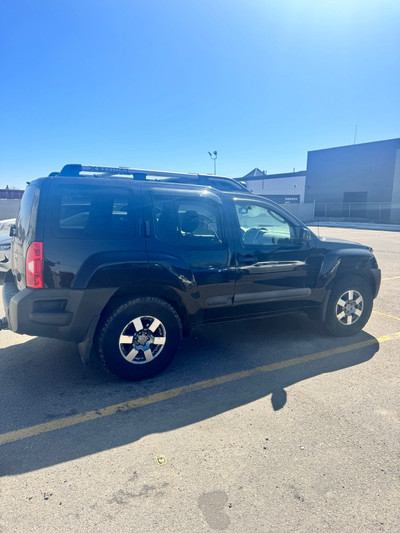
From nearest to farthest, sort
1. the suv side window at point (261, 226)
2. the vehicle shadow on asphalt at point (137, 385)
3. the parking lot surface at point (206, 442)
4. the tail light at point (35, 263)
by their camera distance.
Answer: the parking lot surface at point (206, 442), the vehicle shadow on asphalt at point (137, 385), the tail light at point (35, 263), the suv side window at point (261, 226)

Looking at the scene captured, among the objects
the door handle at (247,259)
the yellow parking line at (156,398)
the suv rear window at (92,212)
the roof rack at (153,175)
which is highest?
the roof rack at (153,175)

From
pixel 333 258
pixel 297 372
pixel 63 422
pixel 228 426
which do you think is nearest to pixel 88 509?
pixel 63 422

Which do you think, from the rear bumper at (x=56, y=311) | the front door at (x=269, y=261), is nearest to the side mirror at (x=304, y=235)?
the front door at (x=269, y=261)

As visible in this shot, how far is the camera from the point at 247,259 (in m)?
3.92

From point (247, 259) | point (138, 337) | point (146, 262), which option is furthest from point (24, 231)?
point (247, 259)

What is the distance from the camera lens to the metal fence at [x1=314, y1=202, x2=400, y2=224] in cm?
3325

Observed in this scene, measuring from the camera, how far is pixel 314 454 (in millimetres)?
2479

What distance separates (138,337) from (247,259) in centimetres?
145

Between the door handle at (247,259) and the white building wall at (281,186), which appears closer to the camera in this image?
the door handle at (247,259)

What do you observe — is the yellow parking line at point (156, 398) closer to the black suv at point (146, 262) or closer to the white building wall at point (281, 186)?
the black suv at point (146, 262)

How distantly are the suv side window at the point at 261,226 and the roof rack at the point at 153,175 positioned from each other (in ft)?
1.20

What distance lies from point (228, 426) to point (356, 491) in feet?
3.18

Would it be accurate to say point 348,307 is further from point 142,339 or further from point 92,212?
point 92,212

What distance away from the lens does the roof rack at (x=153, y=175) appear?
3476 mm
